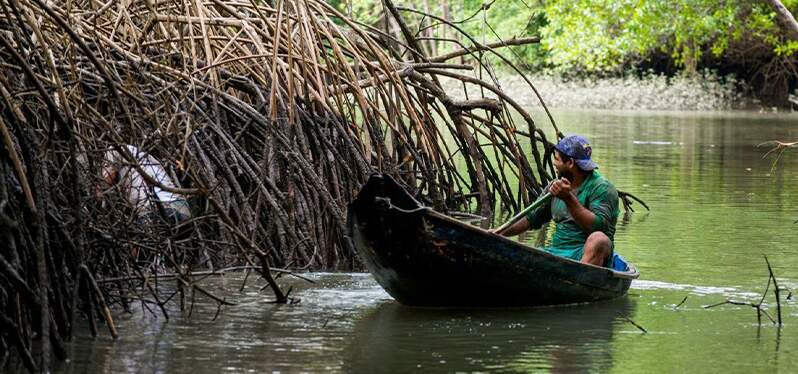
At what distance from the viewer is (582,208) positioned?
304 inches

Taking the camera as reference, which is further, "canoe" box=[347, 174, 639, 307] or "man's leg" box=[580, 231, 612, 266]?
"man's leg" box=[580, 231, 612, 266]

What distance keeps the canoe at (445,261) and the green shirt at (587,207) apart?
282 millimetres

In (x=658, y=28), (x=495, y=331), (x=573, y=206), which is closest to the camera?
(x=495, y=331)

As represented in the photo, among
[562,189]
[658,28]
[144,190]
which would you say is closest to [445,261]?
[562,189]

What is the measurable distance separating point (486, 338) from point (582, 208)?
125 cm

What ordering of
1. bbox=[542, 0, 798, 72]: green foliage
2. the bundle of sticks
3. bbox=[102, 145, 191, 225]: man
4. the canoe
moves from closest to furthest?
1. the bundle of sticks
2. bbox=[102, 145, 191, 225]: man
3. the canoe
4. bbox=[542, 0, 798, 72]: green foliage

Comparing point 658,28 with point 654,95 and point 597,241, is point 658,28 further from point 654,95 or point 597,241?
point 597,241

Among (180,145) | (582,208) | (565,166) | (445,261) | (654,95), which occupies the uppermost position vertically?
Answer: (654,95)

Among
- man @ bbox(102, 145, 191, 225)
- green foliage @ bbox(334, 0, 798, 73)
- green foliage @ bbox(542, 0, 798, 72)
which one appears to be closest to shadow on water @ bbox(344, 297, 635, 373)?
man @ bbox(102, 145, 191, 225)

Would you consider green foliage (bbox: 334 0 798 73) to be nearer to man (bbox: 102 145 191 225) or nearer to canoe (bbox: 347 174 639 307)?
man (bbox: 102 145 191 225)

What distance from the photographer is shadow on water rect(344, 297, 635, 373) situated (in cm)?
621

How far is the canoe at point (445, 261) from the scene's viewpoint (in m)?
7.14

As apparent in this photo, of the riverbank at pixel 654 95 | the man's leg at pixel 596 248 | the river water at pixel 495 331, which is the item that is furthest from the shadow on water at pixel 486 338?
the riverbank at pixel 654 95

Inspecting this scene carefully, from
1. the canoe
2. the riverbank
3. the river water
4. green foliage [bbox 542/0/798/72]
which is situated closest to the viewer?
the river water
